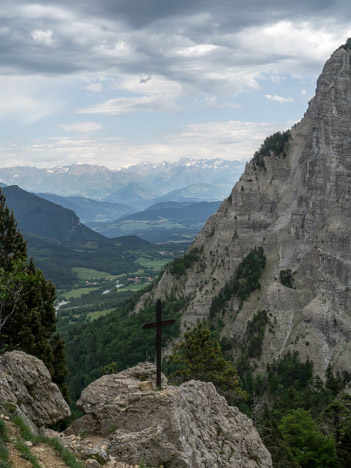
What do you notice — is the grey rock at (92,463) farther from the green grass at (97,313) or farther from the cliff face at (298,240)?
the green grass at (97,313)

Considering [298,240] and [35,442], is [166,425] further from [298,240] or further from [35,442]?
[298,240]

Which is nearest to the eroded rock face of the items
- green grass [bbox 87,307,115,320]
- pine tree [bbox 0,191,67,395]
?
pine tree [bbox 0,191,67,395]

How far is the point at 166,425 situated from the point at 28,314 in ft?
65.5

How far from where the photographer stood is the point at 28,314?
118 feet

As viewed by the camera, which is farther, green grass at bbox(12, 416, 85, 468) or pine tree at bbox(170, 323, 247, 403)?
pine tree at bbox(170, 323, 247, 403)

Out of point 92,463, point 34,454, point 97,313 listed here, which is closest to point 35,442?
point 34,454

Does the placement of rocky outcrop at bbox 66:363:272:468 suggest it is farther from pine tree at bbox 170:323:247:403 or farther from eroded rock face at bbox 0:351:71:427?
pine tree at bbox 170:323:247:403

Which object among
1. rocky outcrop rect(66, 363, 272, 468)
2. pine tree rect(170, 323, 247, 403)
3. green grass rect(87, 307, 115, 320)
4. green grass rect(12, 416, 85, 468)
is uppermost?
green grass rect(12, 416, 85, 468)

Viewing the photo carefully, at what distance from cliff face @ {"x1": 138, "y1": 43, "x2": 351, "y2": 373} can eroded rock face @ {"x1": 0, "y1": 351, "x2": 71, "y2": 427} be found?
6539 cm

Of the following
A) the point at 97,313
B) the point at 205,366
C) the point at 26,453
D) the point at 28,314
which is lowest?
the point at 97,313

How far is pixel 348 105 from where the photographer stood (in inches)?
3787

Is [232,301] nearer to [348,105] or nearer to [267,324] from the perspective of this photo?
[267,324]

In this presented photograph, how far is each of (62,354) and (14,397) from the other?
66.7 ft

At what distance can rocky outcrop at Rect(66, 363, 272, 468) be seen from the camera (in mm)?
18812
